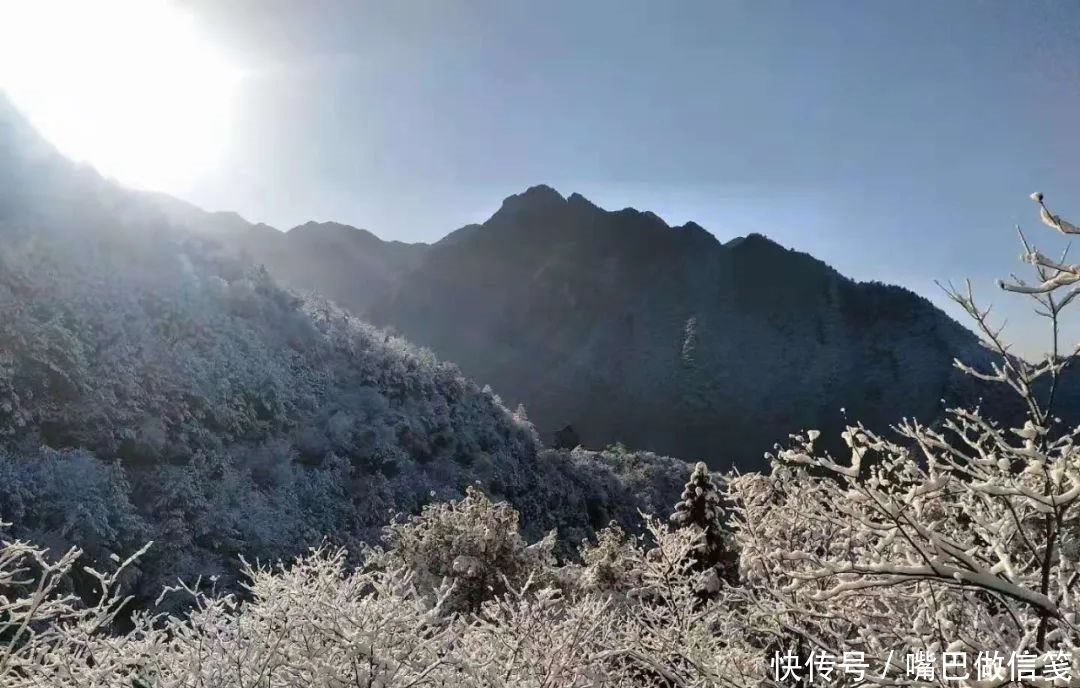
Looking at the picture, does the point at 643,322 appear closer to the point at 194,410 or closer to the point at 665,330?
the point at 665,330

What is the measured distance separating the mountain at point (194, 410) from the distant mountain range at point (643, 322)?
111ft

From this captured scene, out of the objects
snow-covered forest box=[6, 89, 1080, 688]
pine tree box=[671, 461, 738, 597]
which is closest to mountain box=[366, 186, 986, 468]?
snow-covered forest box=[6, 89, 1080, 688]

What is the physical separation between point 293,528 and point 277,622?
20.8m

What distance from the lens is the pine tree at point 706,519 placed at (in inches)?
736

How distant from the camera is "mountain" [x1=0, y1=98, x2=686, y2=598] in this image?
69.6 ft

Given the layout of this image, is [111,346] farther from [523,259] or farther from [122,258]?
[523,259]

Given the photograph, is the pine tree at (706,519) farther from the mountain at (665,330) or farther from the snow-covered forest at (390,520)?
the mountain at (665,330)

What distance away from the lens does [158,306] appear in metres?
28.9

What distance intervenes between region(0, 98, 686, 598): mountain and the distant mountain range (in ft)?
111

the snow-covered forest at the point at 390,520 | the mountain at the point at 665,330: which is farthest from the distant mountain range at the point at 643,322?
the snow-covered forest at the point at 390,520

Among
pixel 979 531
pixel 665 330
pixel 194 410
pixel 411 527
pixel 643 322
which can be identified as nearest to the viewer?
pixel 979 531

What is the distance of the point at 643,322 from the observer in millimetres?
110625

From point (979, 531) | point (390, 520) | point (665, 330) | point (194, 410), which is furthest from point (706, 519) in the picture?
point (665, 330)

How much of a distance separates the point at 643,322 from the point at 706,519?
92562mm
